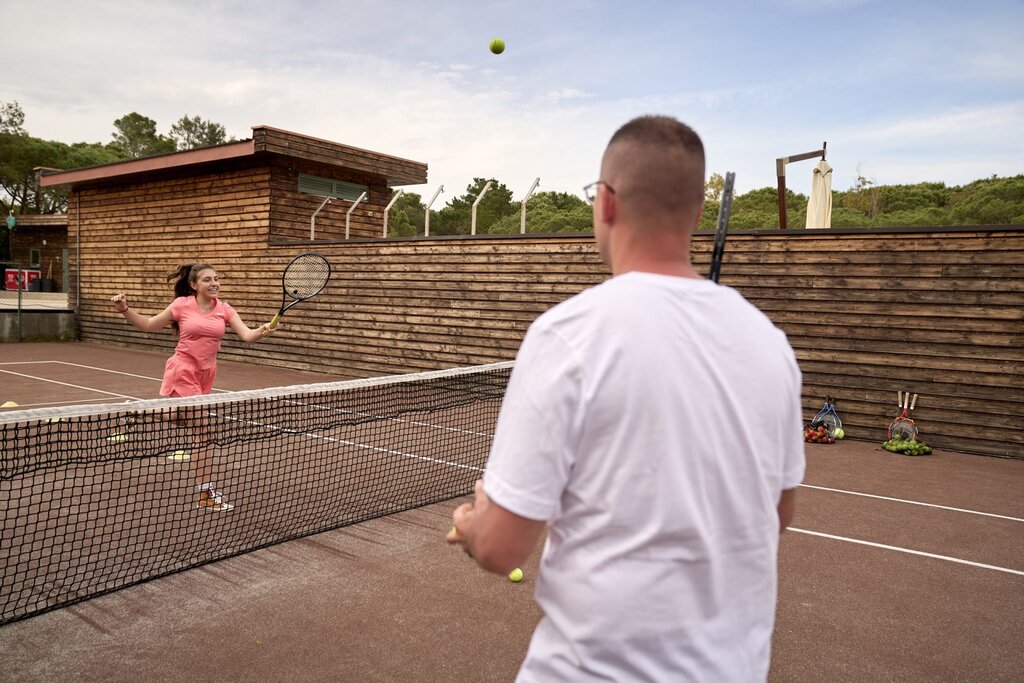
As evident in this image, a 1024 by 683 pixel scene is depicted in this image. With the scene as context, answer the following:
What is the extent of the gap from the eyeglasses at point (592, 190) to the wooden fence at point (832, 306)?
30.8 feet

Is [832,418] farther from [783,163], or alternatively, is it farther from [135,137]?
[135,137]

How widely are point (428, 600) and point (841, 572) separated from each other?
2.77 metres

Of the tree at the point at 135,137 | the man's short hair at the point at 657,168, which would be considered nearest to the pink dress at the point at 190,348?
the man's short hair at the point at 657,168

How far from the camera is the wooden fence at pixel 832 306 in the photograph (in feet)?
29.9

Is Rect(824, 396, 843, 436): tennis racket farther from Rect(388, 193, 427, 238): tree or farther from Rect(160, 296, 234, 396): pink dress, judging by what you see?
Rect(388, 193, 427, 238): tree

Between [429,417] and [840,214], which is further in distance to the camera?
[840,214]

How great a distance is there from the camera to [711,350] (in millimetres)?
1193

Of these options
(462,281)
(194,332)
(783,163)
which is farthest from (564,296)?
(194,332)

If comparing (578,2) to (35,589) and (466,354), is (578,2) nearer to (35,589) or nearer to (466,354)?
(466,354)

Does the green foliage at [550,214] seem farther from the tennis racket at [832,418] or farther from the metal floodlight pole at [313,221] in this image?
the tennis racket at [832,418]

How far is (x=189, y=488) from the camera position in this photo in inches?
259

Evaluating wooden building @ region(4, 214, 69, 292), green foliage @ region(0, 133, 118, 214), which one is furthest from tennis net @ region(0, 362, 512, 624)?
green foliage @ region(0, 133, 118, 214)

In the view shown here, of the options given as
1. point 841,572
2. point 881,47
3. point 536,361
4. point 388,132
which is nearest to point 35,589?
point 536,361

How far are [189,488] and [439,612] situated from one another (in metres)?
3.38
